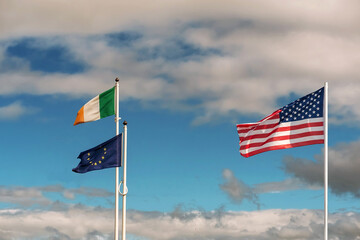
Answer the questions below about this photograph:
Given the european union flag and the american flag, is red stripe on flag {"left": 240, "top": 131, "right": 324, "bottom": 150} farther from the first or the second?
the european union flag

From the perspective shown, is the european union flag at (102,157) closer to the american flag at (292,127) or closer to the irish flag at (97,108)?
the irish flag at (97,108)

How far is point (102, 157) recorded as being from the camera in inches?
1555

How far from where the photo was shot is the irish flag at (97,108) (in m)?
41.0

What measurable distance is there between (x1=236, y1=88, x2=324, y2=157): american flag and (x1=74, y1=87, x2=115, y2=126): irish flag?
9.89 m

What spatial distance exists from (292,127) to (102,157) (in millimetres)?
12074

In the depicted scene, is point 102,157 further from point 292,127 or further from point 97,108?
point 292,127

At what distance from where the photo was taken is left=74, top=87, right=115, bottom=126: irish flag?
4100cm

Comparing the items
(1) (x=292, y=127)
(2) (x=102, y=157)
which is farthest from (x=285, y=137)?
(2) (x=102, y=157)

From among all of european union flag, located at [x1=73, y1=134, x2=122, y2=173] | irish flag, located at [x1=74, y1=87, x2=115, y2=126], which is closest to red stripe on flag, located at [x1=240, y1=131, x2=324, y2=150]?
european union flag, located at [x1=73, y1=134, x2=122, y2=173]

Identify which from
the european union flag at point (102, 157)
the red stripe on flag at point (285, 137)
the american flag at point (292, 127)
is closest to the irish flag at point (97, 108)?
the european union flag at point (102, 157)

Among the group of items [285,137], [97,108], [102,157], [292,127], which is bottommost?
[102,157]

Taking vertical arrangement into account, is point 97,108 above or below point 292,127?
above

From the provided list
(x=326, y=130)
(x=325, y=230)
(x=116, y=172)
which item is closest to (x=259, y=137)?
Answer: (x=326, y=130)

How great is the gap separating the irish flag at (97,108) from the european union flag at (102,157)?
2290 millimetres
